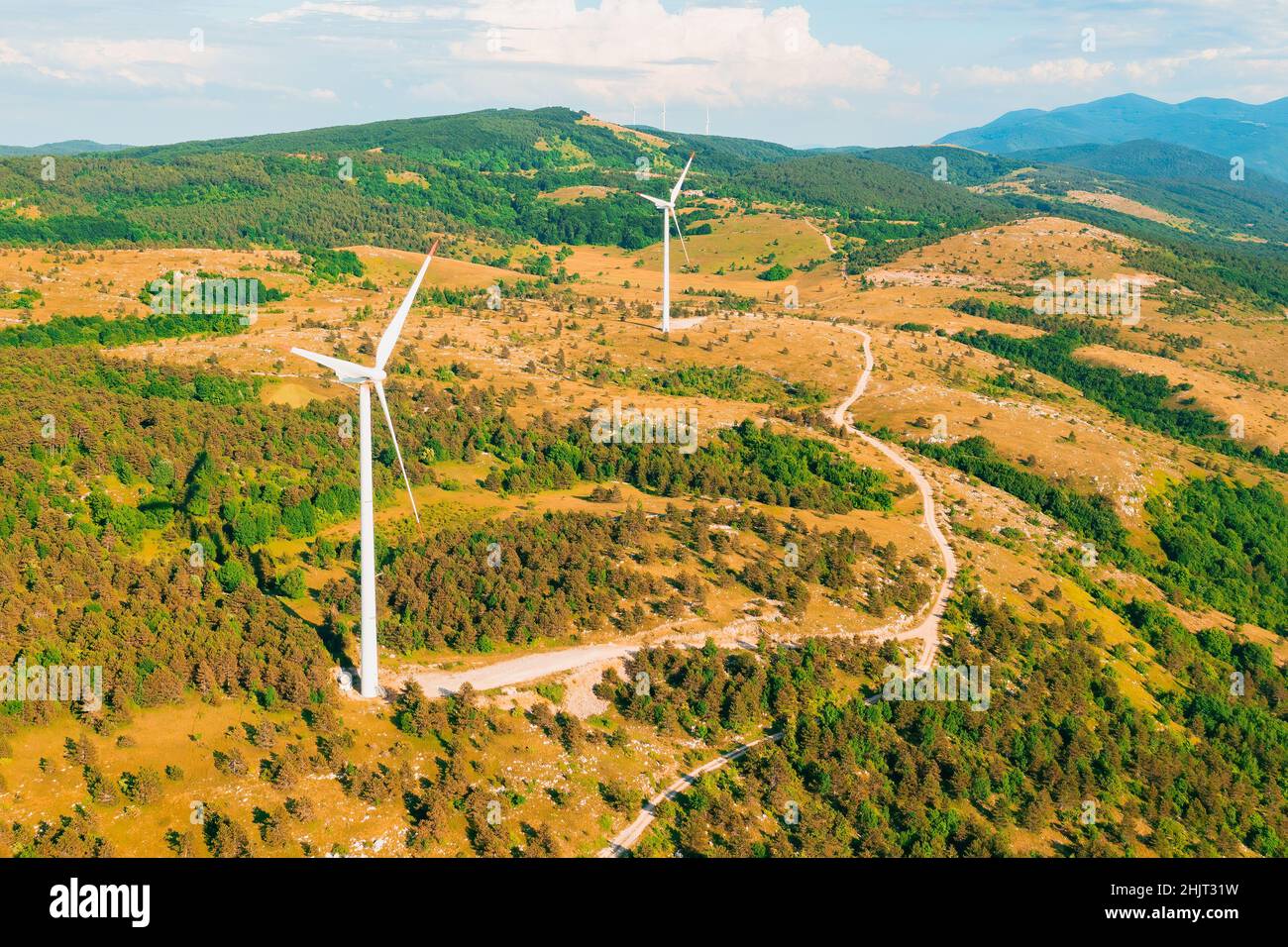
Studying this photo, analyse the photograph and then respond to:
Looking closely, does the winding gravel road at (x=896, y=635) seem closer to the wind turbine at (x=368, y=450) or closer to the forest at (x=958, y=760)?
the forest at (x=958, y=760)

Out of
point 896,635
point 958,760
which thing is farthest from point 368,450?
point 896,635

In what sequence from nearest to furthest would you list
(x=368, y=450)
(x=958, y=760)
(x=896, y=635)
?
(x=368, y=450), (x=958, y=760), (x=896, y=635)

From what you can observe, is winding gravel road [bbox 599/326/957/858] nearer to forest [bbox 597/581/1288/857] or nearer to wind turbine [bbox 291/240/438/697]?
forest [bbox 597/581/1288/857]

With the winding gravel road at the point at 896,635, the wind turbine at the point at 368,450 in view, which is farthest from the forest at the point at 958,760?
the wind turbine at the point at 368,450

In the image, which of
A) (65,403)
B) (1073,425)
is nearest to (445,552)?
(65,403)

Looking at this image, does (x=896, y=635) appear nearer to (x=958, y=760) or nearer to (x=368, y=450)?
(x=958, y=760)

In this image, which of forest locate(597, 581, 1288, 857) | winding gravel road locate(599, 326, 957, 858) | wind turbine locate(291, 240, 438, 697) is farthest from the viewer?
forest locate(597, 581, 1288, 857)

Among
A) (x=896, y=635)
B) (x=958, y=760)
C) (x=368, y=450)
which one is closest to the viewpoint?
(x=368, y=450)

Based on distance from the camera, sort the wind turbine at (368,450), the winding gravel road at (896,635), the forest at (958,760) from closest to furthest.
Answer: the wind turbine at (368,450)
the winding gravel road at (896,635)
the forest at (958,760)

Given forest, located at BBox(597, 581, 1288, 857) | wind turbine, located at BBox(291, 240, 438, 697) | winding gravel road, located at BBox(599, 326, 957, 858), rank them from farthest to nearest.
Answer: forest, located at BBox(597, 581, 1288, 857) → winding gravel road, located at BBox(599, 326, 957, 858) → wind turbine, located at BBox(291, 240, 438, 697)

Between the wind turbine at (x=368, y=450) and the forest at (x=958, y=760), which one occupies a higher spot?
the wind turbine at (x=368, y=450)

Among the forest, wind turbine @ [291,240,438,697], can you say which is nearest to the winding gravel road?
the forest
